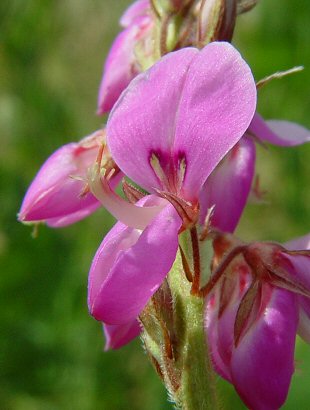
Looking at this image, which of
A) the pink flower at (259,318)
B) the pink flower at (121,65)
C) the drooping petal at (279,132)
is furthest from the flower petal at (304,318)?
the pink flower at (121,65)

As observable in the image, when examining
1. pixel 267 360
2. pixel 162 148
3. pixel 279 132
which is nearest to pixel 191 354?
pixel 267 360

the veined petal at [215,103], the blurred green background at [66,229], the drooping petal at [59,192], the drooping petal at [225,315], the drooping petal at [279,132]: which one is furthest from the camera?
the blurred green background at [66,229]

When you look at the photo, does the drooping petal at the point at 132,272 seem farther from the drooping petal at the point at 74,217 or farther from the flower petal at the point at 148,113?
the drooping petal at the point at 74,217

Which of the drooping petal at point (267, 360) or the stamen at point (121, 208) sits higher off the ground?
the stamen at point (121, 208)

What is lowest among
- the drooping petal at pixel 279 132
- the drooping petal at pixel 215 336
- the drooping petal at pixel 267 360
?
the drooping petal at pixel 215 336

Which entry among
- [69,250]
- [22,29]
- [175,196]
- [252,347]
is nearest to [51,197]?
[175,196]

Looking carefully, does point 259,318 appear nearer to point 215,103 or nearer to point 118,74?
point 215,103

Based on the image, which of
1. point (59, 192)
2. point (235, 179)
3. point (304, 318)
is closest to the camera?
point (304, 318)
